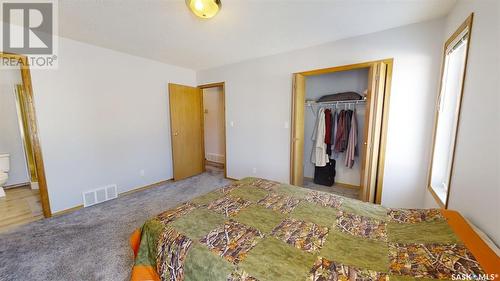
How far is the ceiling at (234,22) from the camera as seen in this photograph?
1.76 meters

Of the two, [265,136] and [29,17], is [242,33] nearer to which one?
[265,136]

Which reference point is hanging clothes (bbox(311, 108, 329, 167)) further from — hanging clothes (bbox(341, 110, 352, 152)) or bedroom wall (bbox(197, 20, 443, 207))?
bedroom wall (bbox(197, 20, 443, 207))

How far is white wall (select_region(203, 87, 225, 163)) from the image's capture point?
5056 mm

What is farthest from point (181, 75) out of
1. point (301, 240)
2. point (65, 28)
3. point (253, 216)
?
point (301, 240)

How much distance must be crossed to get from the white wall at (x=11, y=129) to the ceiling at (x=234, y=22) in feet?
6.95

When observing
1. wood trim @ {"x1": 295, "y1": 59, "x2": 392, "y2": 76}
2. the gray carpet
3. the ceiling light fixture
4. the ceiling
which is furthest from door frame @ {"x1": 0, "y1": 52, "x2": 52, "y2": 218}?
wood trim @ {"x1": 295, "y1": 59, "x2": 392, "y2": 76}

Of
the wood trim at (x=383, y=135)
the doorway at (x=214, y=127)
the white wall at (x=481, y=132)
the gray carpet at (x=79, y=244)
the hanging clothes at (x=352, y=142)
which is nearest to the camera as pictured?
the white wall at (x=481, y=132)

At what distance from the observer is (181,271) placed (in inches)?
39.8

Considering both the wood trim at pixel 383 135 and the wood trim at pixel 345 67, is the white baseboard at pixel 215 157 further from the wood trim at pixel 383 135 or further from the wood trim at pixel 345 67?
the wood trim at pixel 383 135

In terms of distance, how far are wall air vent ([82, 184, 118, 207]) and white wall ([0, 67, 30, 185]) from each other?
6.68 ft

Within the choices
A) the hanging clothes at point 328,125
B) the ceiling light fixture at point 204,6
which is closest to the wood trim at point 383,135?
the hanging clothes at point 328,125

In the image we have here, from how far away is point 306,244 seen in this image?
3.42 feet

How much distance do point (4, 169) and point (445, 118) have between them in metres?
6.35

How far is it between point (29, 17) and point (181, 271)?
2.90 m
